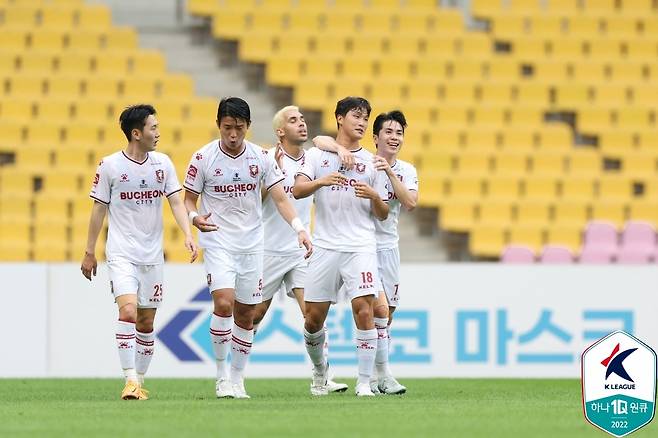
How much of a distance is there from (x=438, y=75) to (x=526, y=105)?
139 cm

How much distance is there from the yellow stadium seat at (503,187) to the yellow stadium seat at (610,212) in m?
1.06

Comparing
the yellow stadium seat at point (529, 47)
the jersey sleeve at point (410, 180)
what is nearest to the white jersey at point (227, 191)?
the jersey sleeve at point (410, 180)

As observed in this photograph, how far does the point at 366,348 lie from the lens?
1056cm

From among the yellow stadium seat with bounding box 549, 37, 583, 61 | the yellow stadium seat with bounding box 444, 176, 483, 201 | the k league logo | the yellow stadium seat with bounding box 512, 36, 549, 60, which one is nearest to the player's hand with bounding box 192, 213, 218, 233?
the k league logo

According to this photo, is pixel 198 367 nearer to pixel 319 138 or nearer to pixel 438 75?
pixel 319 138

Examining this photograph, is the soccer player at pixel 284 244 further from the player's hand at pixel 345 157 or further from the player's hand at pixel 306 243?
the player's hand at pixel 306 243

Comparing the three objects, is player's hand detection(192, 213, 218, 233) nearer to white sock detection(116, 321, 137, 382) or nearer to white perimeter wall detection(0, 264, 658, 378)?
white sock detection(116, 321, 137, 382)

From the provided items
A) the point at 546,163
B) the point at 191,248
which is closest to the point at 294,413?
the point at 191,248

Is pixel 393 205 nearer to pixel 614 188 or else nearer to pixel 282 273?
pixel 282 273

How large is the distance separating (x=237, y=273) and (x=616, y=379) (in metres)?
3.55

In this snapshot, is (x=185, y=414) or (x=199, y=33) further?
(x=199, y=33)

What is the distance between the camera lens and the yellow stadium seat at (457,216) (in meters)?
18.9

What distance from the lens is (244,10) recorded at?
73.7 feet

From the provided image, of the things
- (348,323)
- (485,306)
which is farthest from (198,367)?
(485,306)
